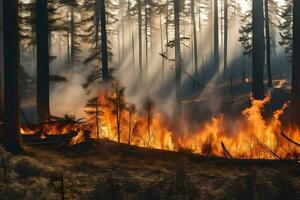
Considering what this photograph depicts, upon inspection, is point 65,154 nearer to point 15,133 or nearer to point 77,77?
point 15,133

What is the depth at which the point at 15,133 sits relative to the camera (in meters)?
11.6

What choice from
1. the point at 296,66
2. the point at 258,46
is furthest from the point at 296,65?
the point at 258,46

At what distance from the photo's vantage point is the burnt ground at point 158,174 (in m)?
8.15

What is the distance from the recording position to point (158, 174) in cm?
959

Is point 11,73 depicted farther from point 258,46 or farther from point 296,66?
point 258,46

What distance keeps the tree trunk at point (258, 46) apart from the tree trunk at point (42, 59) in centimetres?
898

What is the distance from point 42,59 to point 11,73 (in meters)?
5.99

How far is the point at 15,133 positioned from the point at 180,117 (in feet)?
50.4

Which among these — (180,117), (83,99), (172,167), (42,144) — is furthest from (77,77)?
(172,167)

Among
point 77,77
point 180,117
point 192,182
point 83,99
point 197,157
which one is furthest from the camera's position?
point 77,77

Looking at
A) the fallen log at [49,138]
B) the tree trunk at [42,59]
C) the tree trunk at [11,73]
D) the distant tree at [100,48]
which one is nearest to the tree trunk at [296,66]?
the fallen log at [49,138]

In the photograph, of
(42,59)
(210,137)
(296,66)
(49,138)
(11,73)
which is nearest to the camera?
(11,73)

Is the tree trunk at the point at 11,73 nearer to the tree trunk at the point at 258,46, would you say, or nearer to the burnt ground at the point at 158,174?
the burnt ground at the point at 158,174

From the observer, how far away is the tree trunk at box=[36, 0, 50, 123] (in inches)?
688
